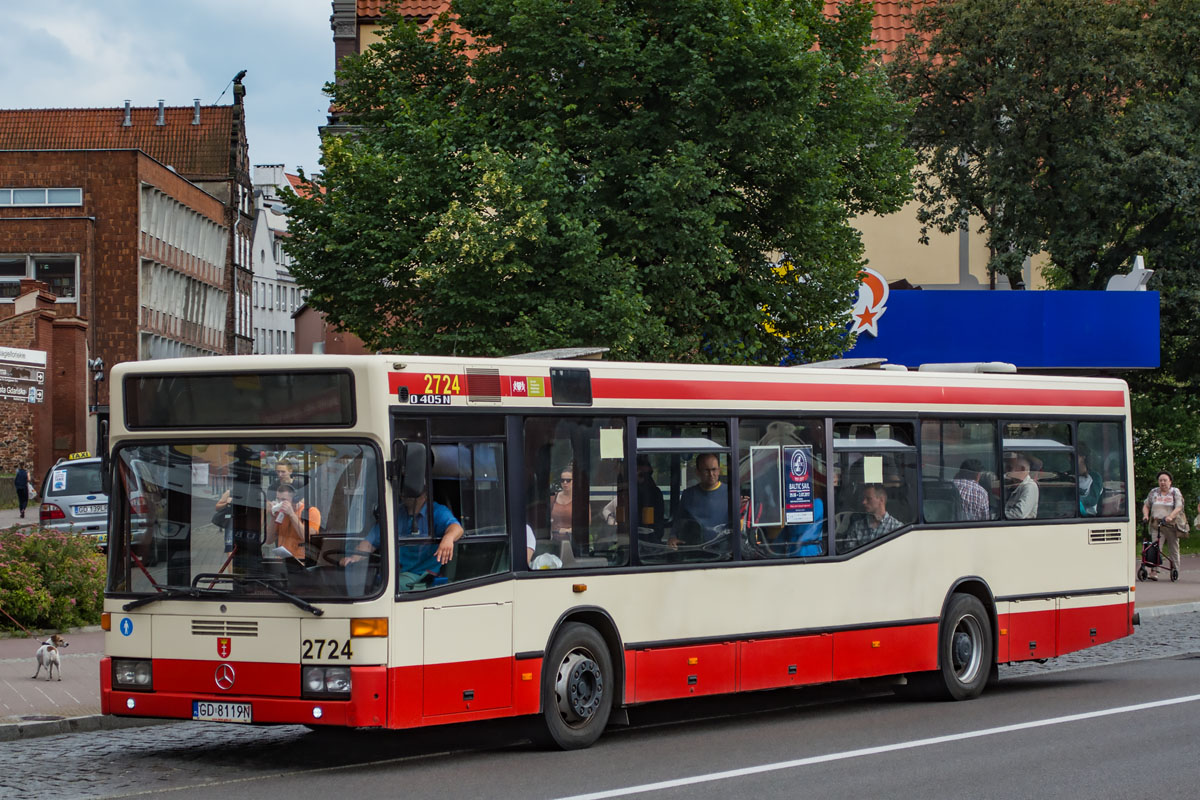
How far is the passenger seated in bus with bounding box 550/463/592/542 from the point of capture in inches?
464

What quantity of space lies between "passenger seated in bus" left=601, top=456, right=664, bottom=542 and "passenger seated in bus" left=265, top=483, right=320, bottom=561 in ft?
7.75

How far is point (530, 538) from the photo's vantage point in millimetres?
11586

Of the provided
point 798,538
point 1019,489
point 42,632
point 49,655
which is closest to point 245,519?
point 49,655

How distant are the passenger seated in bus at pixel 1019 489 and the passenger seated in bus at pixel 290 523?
286 inches

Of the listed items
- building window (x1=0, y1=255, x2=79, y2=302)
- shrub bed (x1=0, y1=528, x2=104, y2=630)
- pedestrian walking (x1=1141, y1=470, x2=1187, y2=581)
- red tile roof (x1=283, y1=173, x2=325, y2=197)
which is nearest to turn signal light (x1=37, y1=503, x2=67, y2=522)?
red tile roof (x1=283, y1=173, x2=325, y2=197)

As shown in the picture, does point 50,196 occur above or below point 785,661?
above

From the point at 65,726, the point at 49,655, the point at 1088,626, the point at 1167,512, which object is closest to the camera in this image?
the point at 65,726

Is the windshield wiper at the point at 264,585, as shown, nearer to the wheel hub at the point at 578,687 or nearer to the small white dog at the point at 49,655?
the wheel hub at the point at 578,687

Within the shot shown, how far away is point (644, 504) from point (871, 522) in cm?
271

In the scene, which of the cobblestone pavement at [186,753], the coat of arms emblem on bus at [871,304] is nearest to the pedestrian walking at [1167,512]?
the coat of arms emblem on bus at [871,304]

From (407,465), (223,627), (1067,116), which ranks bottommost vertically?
(223,627)

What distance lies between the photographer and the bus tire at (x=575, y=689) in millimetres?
11500

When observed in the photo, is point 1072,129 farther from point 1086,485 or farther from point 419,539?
point 419,539

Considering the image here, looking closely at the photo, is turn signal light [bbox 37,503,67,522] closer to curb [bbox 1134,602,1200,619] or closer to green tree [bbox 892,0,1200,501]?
curb [bbox 1134,602,1200,619]
